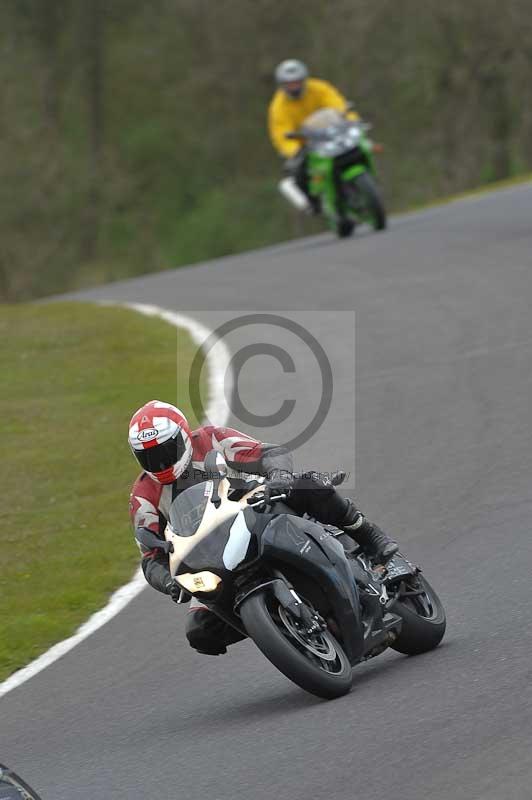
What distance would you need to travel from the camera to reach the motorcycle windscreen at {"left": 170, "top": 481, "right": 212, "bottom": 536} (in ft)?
19.8

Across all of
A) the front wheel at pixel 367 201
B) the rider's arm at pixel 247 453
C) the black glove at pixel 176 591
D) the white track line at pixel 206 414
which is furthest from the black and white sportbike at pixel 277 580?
the front wheel at pixel 367 201

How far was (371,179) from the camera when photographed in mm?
19797

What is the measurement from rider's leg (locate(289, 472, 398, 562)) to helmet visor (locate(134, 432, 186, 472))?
516 mm

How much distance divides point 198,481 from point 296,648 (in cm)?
97

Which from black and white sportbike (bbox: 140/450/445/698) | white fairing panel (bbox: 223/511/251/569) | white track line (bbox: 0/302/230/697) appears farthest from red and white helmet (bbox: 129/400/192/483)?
white track line (bbox: 0/302/230/697)

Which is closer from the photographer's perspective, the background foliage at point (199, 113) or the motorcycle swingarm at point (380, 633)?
the motorcycle swingarm at point (380, 633)

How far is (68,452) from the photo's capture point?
1255 centimetres

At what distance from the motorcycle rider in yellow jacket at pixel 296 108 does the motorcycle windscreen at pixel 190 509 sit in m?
15.0

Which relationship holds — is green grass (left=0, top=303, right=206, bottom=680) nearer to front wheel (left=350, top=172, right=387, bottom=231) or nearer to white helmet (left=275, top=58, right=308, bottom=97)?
front wheel (left=350, top=172, right=387, bottom=231)

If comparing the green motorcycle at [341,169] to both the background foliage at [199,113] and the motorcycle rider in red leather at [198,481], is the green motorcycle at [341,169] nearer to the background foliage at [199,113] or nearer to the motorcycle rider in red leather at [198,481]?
the motorcycle rider in red leather at [198,481]

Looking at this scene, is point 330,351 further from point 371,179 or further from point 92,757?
point 92,757

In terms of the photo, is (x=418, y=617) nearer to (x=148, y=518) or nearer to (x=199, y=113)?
(x=148, y=518)

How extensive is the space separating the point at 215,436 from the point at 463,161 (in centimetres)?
3389

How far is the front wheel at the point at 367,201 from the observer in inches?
774
